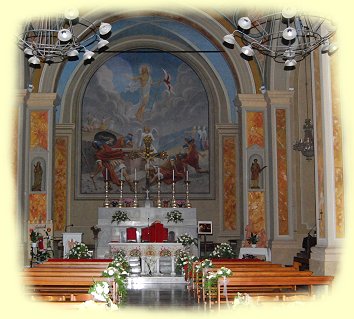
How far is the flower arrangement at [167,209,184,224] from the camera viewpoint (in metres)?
17.4

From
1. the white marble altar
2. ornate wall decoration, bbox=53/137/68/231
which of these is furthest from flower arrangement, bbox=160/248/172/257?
ornate wall decoration, bbox=53/137/68/231

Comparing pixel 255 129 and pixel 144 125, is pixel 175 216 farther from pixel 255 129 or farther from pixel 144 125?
pixel 144 125

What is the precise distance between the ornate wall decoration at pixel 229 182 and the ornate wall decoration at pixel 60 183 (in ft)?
17.2

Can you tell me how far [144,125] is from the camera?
69.9 feet

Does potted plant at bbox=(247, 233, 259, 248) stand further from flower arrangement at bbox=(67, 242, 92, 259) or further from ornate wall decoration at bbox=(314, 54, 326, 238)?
ornate wall decoration at bbox=(314, 54, 326, 238)

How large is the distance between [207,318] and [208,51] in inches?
525

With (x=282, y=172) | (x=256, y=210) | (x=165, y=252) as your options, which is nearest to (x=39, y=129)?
(x=165, y=252)

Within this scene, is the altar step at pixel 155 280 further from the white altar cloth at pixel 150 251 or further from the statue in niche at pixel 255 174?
the statue in niche at pixel 255 174

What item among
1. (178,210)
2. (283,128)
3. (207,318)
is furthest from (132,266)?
(207,318)

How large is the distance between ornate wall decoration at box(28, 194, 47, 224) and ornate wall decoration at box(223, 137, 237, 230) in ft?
22.0

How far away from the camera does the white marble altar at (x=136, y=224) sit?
17375 millimetres

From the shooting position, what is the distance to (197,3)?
16.7 metres

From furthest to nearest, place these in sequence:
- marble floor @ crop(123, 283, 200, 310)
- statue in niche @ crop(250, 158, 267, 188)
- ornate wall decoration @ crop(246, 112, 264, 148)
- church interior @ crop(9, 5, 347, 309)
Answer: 1. ornate wall decoration @ crop(246, 112, 264, 148)
2. statue in niche @ crop(250, 158, 267, 188)
3. church interior @ crop(9, 5, 347, 309)
4. marble floor @ crop(123, 283, 200, 310)

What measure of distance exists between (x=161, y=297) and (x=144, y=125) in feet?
36.4
